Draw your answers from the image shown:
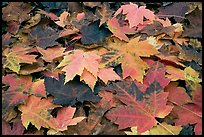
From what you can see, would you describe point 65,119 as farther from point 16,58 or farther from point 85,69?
point 16,58

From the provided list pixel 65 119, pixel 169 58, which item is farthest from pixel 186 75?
pixel 65 119

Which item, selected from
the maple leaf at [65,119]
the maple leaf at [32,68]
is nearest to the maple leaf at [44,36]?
the maple leaf at [32,68]

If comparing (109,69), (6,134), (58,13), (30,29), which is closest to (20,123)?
(6,134)

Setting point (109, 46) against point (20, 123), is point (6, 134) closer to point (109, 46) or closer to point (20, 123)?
point (20, 123)

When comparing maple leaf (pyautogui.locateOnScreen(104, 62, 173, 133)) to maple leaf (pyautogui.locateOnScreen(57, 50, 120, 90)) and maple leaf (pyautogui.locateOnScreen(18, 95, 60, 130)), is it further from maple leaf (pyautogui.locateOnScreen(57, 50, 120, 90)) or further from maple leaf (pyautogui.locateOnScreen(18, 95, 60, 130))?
maple leaf (pyautogui.locateOnScreen(18, 95, 60, 130))

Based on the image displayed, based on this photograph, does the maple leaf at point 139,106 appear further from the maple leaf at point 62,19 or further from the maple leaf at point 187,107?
the maple leaf at point 62,19
